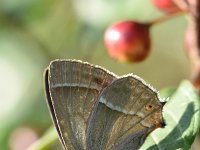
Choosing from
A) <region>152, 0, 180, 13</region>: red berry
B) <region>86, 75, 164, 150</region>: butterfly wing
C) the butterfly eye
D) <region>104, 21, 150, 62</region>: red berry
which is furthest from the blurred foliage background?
the butterfly eye

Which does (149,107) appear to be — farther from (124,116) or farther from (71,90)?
(71,90)

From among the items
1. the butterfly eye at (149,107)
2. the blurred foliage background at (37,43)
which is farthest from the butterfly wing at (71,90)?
the blurred foliage background at (37,43)

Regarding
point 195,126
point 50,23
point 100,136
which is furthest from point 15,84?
point 195,126

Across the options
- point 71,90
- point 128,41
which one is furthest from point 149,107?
point 128,41

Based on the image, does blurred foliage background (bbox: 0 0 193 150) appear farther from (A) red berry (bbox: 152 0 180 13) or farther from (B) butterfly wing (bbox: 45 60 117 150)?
(B) butterfly wing (bbox: 45 60 117 150)

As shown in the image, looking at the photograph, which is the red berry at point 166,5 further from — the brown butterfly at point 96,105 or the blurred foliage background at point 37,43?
the blurred foliage background at point 37,43
